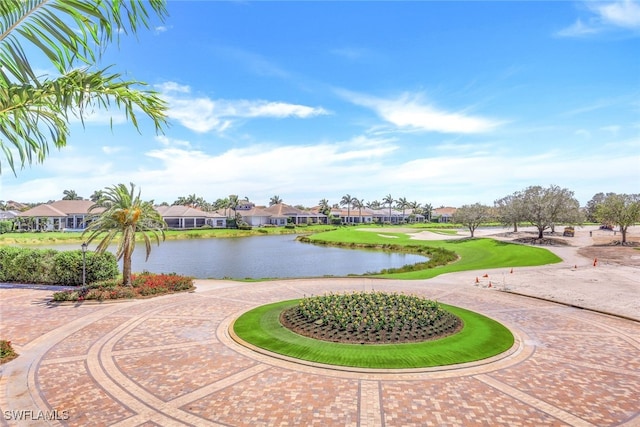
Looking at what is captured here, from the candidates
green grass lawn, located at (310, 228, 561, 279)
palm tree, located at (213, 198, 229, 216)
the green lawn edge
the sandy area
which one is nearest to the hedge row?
the green lawn edge

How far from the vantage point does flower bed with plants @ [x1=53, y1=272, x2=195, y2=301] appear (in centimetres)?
1926

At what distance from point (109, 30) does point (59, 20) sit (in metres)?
0.80

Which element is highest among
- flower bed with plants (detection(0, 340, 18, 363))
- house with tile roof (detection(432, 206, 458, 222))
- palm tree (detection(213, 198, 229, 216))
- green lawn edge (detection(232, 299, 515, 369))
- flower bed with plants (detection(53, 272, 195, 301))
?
palm tree (detection(213, 198, 229, 216))

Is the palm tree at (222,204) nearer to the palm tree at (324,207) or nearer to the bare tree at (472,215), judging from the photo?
the palm tree at (324,207)

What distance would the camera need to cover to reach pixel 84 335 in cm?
1383

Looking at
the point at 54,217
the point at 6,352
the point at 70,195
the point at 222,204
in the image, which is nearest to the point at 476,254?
the point at 6,352

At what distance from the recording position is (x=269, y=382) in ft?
32.8

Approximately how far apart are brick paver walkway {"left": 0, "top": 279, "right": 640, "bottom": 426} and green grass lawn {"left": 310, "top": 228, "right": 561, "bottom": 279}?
1719 cm

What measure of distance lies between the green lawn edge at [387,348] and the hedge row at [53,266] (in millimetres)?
13363

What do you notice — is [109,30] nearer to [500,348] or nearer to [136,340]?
[136,340]

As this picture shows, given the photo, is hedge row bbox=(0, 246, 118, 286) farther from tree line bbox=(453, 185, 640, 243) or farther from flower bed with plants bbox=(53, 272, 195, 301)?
tree line bbox=(453, 185, 640, 243)

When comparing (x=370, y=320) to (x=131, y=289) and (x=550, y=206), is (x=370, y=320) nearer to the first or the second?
(x=131, y=289)

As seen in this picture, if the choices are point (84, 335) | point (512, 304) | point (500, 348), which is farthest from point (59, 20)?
point (512, 304)

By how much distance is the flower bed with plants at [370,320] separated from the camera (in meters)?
13.4
